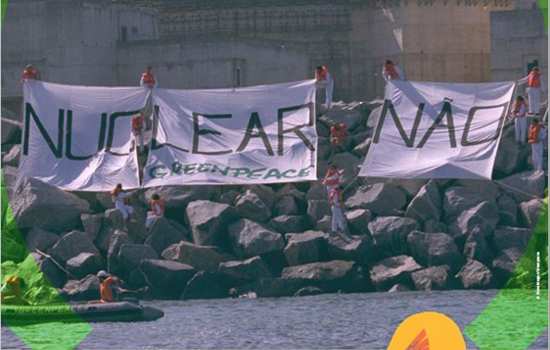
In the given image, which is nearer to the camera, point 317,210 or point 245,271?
point 245,271

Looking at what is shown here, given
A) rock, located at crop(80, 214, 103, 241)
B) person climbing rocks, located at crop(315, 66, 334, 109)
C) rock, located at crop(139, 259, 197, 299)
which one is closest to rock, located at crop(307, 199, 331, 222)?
rock, located at crop(139, 259, 197, 299)

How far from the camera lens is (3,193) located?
2346 inches

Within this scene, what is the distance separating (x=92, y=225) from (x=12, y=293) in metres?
7.27

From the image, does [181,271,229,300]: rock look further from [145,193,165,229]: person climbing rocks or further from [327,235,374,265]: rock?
[145,193,165,229]: person climbing rocks

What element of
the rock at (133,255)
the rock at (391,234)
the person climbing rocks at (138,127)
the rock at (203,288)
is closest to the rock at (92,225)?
the rock at (133,255)

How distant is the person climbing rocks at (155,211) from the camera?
188 ft

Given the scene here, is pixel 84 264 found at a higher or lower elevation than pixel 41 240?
lower

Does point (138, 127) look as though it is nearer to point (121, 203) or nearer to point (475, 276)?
point (121, 203)

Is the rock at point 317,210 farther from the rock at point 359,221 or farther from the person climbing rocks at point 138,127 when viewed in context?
the person climbing rocks at point 138,127

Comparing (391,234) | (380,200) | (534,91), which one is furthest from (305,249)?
(534,91)

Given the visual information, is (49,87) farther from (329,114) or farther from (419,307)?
(419,307)

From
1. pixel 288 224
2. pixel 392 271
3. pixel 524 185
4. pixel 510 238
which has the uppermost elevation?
pixel 524 185

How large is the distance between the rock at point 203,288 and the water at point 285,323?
29.9 inches

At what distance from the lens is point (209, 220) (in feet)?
185
